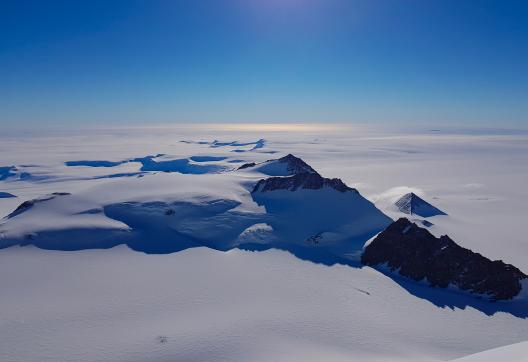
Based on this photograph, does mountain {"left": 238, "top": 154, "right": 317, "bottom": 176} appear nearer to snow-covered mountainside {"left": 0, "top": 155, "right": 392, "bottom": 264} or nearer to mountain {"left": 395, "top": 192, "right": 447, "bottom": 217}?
snow-covered mountainside {"left": 0, "top": 155, "right": 392, "bottom": 264}

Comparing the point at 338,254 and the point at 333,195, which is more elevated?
the point at 333,195

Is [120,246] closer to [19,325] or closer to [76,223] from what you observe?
[76,223]

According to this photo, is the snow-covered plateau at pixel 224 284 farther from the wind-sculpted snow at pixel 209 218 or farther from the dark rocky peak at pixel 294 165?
the dark rocky peak at pixel 294 165

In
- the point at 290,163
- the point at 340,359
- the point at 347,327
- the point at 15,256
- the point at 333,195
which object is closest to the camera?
the point at 340,359

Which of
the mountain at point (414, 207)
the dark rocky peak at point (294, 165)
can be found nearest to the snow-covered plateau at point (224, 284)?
the mountain at point (414, 207)

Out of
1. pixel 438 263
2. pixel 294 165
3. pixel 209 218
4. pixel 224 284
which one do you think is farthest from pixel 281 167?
pixel 224 284

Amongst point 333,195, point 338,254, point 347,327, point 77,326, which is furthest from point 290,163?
point 77,326
